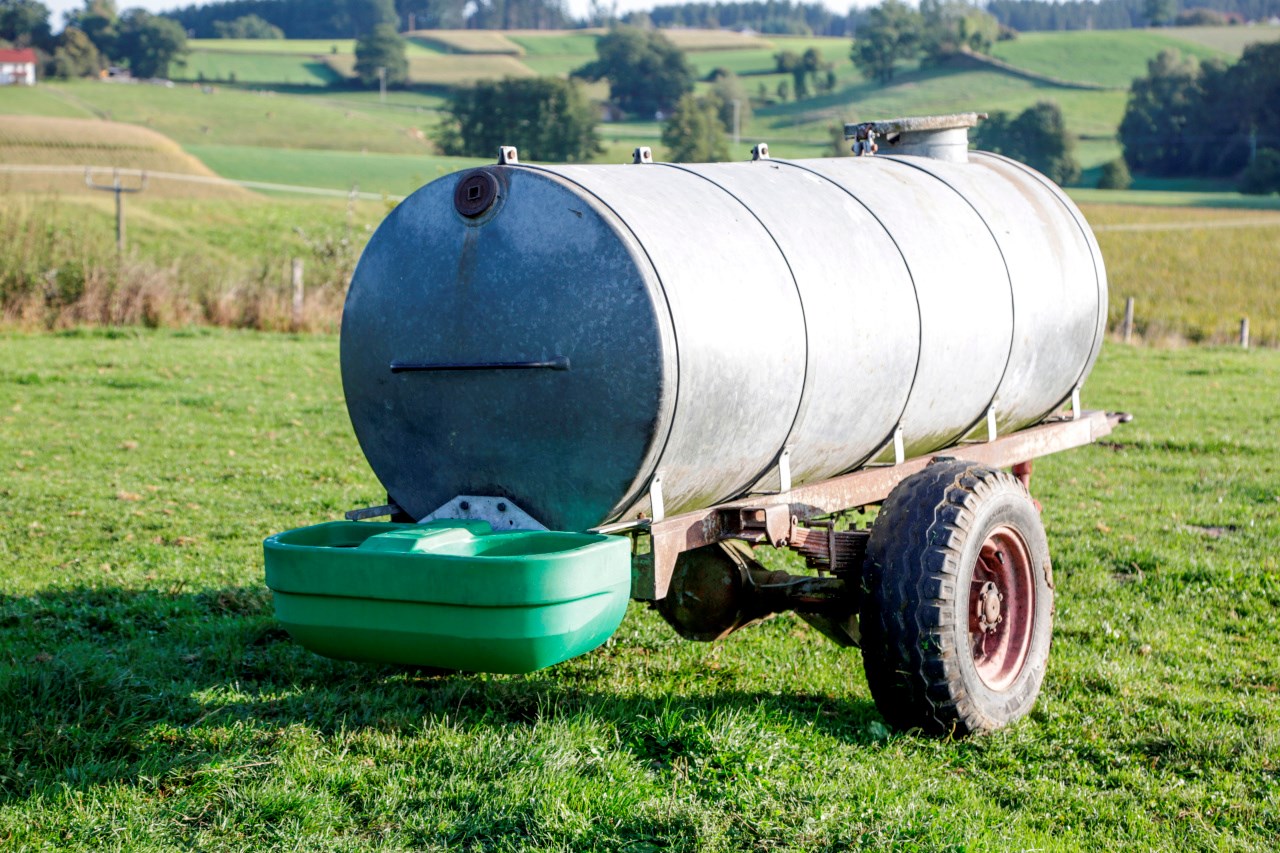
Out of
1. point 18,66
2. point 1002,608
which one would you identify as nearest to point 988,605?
point 1002,608

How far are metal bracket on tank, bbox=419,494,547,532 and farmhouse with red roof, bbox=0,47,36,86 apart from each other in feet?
335

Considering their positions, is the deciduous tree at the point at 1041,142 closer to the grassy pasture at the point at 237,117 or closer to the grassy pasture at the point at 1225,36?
the grassy pasture at the point at 237,117

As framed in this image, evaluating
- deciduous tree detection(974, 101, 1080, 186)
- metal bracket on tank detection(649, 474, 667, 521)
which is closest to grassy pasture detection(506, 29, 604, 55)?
deciduous tree detection(974, 101, 1080, 186)

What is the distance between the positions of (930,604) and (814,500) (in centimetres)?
74

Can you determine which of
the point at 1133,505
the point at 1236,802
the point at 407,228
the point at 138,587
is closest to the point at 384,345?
the point at 407,228

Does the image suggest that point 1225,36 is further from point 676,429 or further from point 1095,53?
point 676,429

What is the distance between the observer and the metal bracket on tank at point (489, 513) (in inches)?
192

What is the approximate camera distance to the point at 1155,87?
91625 millimetres

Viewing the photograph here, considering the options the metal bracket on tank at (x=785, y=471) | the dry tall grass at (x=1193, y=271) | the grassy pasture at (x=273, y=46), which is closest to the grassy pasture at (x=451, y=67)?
the grassy pasture at (x=273, y=46)

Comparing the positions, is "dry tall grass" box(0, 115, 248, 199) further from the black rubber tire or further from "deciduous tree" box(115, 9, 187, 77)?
"deciduous tree" box(115, 9, 187, 77)

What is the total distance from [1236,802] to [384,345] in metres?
3.53

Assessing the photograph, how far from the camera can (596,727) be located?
5.03 metres

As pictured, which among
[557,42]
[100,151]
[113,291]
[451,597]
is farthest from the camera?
[557,42]

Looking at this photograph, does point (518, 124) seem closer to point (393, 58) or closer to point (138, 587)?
point (393, 58)
